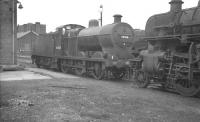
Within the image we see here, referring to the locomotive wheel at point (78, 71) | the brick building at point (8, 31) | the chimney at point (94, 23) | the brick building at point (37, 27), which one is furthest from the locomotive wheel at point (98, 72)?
the brick building at point (37, 27)

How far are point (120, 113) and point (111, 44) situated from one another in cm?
847

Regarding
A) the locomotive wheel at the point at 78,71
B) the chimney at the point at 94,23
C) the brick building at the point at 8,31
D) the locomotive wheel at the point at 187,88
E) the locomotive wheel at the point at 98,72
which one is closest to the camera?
the locomotive wheel at the point at 187,88

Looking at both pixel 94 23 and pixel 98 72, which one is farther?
pixel 94 23

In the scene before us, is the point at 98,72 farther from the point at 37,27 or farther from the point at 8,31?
the point at 37,27

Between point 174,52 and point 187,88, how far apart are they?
60.2 inches

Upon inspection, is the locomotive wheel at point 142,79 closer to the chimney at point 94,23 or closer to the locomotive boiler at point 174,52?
the locomotive boiler at point 174,52

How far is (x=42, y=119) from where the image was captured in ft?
19.4

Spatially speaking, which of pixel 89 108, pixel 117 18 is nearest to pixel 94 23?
pixel 117 18

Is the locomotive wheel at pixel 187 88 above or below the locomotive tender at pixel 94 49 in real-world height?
below

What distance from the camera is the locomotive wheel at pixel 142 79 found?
11.9 metres

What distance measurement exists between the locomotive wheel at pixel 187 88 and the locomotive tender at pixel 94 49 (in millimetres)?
3304

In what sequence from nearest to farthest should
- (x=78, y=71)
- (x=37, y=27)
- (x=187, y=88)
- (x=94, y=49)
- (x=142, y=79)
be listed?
1. (x=187, y=88)
2. (x=142, y=79)
3. (x=94, y=49)
4. (x=78, y=71)
5. (x=37, y=27)

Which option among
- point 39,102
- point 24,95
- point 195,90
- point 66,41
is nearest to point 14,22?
point 66,41

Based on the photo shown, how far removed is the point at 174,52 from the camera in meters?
10.5
